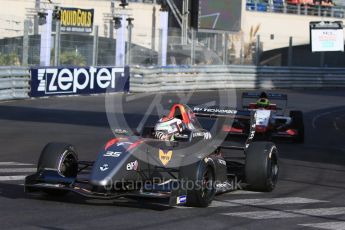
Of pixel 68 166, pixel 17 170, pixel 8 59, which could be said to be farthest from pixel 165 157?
pixel 8 59

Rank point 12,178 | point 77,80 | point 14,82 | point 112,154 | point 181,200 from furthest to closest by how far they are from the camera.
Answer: point 77,80
point 14,82
point 12,178
point 112,154
point 181,200

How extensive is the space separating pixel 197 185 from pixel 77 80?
19.4m

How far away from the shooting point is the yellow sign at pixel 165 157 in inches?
359

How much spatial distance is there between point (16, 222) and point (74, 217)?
2.09ft

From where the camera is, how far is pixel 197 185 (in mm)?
8406

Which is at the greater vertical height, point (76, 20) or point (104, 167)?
point (76, 20)

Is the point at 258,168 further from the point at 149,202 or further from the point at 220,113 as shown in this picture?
the point at 220,113

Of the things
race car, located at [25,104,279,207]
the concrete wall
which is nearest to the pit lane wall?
the concrete wall

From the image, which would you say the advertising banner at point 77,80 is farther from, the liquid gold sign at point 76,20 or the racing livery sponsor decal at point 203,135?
the racing livery sponsor decal at point 203,135

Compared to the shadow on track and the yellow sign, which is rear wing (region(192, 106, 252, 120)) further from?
the shadow on track

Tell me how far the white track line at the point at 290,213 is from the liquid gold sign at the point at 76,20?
1105 inches

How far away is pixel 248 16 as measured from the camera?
5162 cm

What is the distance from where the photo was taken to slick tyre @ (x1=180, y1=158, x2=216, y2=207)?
8.42 meters

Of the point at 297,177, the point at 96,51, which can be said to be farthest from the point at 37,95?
the point at 297,177
